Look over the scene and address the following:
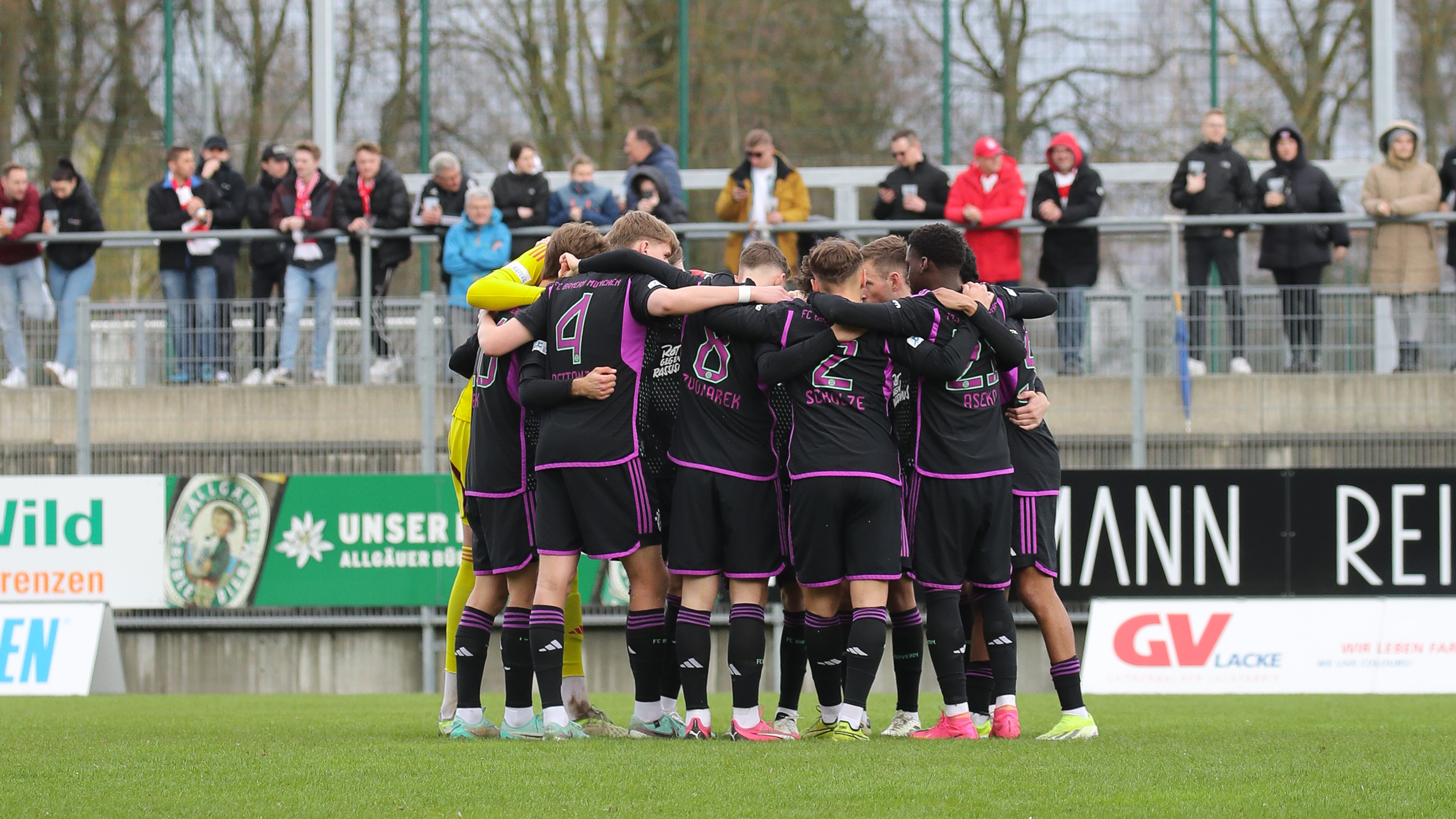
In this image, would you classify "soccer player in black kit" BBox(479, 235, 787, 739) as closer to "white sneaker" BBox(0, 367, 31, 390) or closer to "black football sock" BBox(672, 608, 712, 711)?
"black football sock" BBox(672, 608, 712, 711)

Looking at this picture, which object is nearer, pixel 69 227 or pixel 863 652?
pixel 863 652

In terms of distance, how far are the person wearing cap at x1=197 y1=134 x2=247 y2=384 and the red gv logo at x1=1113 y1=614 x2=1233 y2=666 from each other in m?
7.63

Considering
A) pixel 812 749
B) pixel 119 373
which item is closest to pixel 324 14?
pixel 119 373

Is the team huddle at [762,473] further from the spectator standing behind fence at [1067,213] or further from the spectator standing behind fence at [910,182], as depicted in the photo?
the spectator standing behind fence at [910,182]

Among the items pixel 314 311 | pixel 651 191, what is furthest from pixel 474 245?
pixel 651 191

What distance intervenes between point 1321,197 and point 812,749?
30.0 feet

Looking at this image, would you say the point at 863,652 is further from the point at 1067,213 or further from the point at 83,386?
the point at 83,386

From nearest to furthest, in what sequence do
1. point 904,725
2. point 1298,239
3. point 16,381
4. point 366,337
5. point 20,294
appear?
1. point 904,725
2. point 366,337
3. point 16,381
4. point 1298,239
5. point 20,294

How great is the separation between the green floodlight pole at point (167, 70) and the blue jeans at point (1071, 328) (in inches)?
387

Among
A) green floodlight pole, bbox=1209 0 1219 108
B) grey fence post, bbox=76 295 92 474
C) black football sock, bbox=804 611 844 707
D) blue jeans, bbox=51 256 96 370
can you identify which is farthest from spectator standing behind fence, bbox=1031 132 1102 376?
blue jeans, bbox=51 256 96 370

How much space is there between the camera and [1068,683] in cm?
702

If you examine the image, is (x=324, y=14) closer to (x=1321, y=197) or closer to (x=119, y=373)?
(x=119, y=373)

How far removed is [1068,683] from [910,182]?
7.34 m

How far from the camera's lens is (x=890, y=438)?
6.82 m
